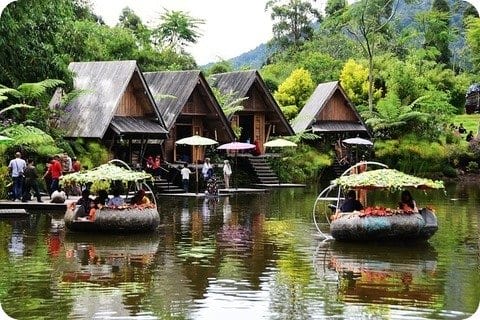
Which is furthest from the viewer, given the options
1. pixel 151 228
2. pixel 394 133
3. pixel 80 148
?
pixel 394 133

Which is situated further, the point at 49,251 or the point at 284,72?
the point at 284,72

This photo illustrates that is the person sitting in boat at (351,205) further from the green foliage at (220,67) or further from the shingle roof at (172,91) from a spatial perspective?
the green foliage at (220,67)

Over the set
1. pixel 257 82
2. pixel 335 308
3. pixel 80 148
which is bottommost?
pixel 335 308

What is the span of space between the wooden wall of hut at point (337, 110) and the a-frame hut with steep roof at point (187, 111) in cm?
710

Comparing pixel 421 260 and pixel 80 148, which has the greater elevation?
pixel 80 148

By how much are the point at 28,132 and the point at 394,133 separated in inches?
848

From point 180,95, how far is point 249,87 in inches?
170

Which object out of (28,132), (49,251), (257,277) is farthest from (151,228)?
(28,132)

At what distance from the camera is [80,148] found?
89.2ft

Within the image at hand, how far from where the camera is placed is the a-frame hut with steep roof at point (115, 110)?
28094 millimetres

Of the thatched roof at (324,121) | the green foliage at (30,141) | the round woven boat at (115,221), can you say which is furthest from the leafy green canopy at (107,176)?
the thatched roof at (324,121)

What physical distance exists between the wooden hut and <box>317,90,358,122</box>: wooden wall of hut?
539 inches

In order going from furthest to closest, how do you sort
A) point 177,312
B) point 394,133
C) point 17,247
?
point 394,133
point 17,247
point 177,312

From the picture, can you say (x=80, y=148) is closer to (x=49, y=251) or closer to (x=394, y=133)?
(x=49, y=251)
